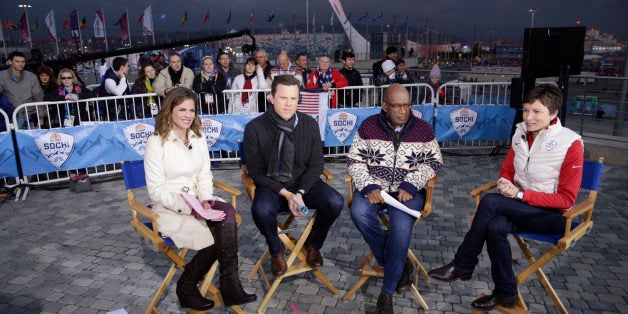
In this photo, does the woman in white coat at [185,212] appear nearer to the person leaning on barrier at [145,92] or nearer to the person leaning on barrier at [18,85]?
the person leaning on barrier at [145,92]

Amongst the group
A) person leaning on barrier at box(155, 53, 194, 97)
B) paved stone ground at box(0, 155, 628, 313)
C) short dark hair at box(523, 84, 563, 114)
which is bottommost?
paved stone ground at box(0, 155, 628, 313)

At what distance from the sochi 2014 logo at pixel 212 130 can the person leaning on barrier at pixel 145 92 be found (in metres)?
0.98

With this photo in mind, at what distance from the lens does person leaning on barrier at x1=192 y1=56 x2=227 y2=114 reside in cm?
758

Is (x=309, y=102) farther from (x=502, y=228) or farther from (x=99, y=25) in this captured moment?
(x=99, y=25)

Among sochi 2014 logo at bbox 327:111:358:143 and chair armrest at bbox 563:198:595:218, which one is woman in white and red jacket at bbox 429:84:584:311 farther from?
sochi 2014 logo at bbox 327:111:358:143

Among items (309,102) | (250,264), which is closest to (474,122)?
(309,102)

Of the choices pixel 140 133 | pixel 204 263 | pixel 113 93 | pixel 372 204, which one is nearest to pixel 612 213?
pixel 372 204

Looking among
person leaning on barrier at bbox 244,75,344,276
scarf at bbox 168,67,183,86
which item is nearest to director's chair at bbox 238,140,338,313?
person leaning on barrier at bbox 244,75,344,276

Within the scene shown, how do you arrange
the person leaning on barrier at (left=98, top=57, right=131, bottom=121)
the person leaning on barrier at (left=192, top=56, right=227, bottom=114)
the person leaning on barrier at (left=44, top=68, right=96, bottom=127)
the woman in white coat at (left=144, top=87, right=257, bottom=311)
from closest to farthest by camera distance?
the woman in white coat at (left=144, top=87, right=257, bottom=311) → the person leaning on barrier at (left=44, top=68, right=96, bottom=127) → the person leaning on barrier at (left=192, top=56, right=227, bottom=114) → the person leaning on barrier at (left=98, top=57, right=131, bottom=121)

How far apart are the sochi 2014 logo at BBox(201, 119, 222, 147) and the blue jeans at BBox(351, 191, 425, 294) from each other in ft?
14.2

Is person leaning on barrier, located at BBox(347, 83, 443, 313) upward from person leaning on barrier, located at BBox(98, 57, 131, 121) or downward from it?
downward

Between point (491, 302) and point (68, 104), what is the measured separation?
6.84 metres

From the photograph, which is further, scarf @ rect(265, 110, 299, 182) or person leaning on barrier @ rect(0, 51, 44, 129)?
person leaning on barrier @ rect(0, 51, 44, 129)

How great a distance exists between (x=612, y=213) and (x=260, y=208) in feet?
15.0
